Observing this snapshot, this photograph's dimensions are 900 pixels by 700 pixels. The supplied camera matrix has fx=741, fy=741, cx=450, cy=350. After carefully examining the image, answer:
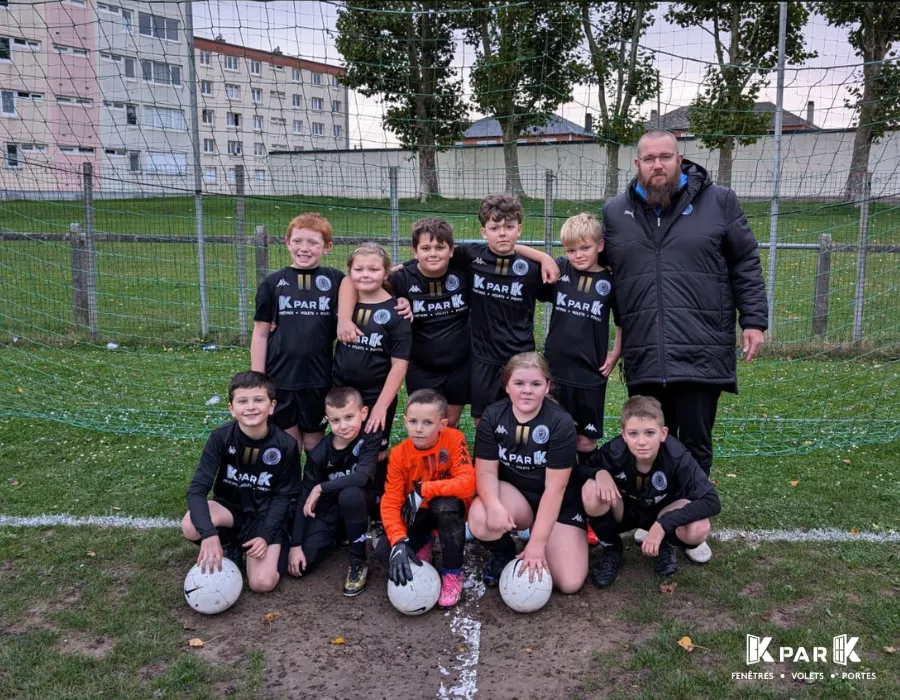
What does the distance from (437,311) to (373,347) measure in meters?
0.40

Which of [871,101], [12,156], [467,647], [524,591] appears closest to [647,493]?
[524,591]

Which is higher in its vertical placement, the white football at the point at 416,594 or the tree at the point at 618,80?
the tree at the point at 618,80

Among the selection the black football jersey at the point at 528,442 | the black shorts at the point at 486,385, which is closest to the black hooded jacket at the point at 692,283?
the black football jersey at the point at 528,442

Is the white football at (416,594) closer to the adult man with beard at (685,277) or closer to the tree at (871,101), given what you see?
the adult man with beard at (685,277)

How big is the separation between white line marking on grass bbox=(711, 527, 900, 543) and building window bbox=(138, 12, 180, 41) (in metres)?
5.36

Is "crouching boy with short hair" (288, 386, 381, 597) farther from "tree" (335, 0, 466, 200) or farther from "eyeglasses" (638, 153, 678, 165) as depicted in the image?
"tree" (335, 0, 466, 200)

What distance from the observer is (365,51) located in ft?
20.0

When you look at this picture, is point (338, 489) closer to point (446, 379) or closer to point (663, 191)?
point (446, 379)

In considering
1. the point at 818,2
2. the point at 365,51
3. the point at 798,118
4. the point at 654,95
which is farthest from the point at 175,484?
the point at 818,2

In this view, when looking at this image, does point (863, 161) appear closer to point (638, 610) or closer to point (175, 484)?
point (638, 610)

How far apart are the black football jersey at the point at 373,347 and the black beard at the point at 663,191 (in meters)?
1.36

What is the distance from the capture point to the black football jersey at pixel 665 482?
135 inches

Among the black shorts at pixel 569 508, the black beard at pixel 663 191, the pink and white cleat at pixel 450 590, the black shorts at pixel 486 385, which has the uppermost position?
the black beard at pixel 663 191

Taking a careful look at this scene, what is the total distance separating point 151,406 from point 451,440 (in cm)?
366
